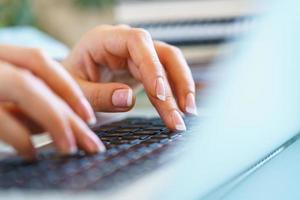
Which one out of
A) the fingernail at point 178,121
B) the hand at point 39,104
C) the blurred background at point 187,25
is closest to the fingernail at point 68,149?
the hand at point 39,104

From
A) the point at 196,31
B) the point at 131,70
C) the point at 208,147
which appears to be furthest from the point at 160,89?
the point at 196,31

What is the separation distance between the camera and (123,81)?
0.88 m

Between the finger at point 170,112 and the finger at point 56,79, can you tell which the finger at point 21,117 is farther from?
the finger at point 170,112

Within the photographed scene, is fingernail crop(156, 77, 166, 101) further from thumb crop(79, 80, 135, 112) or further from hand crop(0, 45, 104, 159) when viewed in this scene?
hand crop(0, 45, 104, 159)

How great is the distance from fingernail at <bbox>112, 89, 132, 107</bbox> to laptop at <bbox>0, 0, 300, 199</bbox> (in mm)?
42

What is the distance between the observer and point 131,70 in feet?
2.70

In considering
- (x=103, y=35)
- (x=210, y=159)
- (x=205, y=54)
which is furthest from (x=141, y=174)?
(x=205, y=54)

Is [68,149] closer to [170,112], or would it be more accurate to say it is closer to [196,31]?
[170,112]

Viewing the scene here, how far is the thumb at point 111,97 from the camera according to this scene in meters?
0.71

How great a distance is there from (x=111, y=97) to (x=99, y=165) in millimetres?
305

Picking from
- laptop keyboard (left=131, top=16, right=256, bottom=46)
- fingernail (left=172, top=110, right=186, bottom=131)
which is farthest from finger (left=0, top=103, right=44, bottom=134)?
laptop keyboard (left=131, top=16, right=256, bottom=46)

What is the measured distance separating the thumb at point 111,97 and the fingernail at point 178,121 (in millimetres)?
83

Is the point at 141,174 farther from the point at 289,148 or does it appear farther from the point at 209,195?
the point at 289,148

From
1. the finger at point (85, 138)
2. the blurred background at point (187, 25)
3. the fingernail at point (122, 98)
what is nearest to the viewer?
the finger at point (85, 138)
